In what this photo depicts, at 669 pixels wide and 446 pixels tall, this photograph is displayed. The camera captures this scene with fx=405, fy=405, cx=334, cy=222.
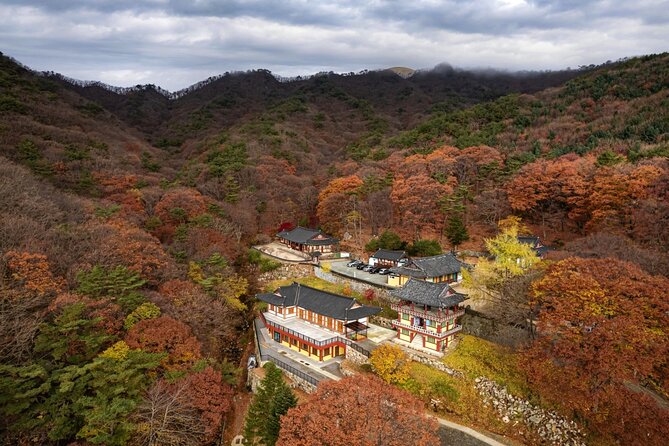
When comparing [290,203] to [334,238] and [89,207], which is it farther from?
[89,207]

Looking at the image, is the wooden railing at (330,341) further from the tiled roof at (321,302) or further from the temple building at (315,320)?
the tiled roof at (321,302)

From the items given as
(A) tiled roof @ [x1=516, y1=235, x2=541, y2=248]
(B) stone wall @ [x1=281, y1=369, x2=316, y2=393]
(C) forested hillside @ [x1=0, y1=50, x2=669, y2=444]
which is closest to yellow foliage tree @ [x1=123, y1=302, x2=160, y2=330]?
(C) forested hillside @ [x1=0, y1=50, x2=669, y2=444]

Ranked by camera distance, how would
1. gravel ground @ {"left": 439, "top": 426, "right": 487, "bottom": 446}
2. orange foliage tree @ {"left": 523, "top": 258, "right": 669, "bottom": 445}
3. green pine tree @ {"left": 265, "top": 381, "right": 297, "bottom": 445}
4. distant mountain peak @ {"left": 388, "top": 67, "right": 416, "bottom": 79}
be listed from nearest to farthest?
orange foliage tree @ {"left": 523, "top": 258, "right": 669, "bottom": 445} → green pine tree @ {"left": 265, "top": 381, "right": 297, "bottom": 445} → gravel ground @ {"left": 439, "top": 426, "right": 487, "bottom": 446} → distant mountain peak @ {"left": 388, "top": 67, "right": 416, "bottom": 79}

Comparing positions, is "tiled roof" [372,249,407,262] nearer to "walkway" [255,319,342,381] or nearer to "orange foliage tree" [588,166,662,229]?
"walkway" [255,319,342,381]

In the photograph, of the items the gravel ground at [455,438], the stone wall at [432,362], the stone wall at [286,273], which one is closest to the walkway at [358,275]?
the stone wall at [286,273]

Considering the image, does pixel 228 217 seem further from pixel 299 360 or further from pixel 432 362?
pixel 432 362

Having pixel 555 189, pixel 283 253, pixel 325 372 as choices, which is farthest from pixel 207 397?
pixel 555 189
